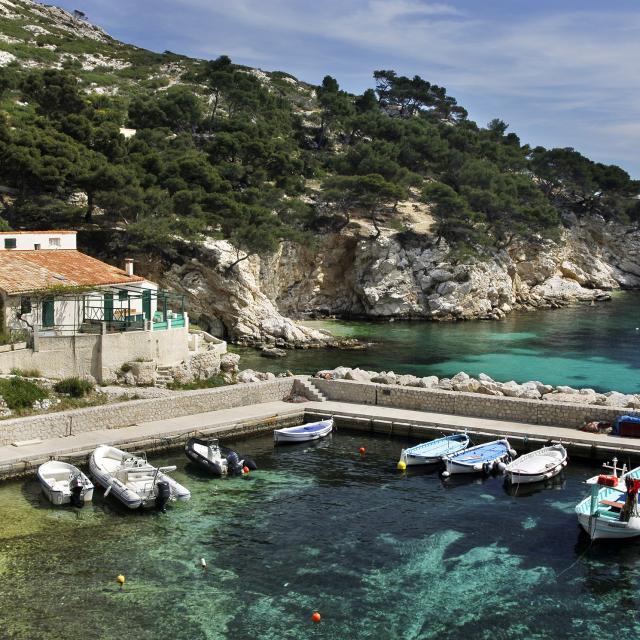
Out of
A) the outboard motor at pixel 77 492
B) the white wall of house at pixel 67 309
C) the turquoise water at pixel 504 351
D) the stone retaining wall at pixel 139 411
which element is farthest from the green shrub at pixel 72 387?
the turquoise water at pixel 504 351

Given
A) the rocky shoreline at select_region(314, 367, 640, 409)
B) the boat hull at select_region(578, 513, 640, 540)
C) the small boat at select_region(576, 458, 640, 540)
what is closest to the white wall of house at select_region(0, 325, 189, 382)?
the rocky shoreline at select_region(314, 367, 640, 409)

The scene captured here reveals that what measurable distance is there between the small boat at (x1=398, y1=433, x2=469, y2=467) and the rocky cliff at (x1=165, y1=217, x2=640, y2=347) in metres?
25.1

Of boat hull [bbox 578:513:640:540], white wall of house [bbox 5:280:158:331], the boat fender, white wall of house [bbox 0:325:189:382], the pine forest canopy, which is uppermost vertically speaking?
the pine forest canopy

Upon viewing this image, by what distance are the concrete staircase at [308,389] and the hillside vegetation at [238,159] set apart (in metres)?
20.1

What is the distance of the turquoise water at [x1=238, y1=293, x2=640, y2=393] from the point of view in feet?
137

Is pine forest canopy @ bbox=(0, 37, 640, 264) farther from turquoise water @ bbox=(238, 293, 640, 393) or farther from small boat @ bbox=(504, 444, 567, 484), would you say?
small boat @ bbox=(504, 444, 567, 484)

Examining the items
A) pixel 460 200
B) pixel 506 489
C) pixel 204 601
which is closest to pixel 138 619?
pixel 204 601

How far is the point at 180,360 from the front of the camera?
3105 cm

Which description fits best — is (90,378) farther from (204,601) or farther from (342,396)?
(204,601)

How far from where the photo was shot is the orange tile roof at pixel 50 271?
94.3 ft

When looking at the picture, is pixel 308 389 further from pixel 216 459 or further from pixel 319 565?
pixel 319 565

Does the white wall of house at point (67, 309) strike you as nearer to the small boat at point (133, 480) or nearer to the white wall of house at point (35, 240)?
the white wall of house at point (35, 240)

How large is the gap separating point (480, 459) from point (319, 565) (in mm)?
Result: 8152

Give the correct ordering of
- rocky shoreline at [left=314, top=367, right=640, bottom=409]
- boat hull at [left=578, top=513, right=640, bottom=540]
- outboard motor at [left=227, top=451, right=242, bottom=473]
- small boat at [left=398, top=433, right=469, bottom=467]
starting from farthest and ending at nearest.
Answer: rocky shoreline at [left=314, top=367, right=640, bottom=409]
small boat at [left=398, top=433, right=469, bottom=467]
outboard motor at [left=227, top=451, right=242, bottom=473]
boat hull at [left=578, top=513, right=640, bottom=540]
